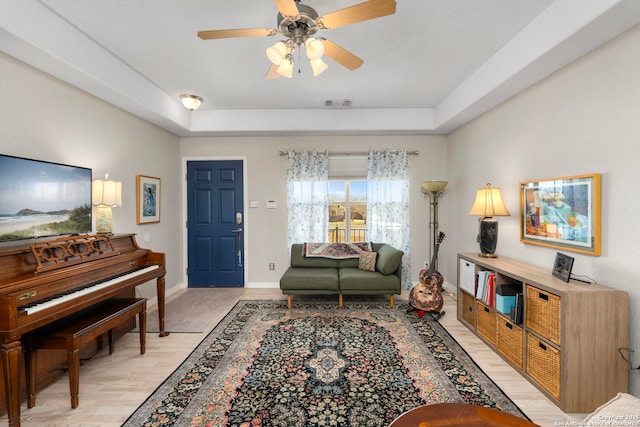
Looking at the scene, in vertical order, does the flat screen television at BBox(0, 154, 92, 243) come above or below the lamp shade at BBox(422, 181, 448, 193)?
below

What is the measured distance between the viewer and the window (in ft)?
15.7

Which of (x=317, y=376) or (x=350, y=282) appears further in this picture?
(x=350, y=282)

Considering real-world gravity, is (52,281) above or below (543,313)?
above

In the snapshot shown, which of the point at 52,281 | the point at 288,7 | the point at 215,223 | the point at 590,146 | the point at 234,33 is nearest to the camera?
the point at 288,7

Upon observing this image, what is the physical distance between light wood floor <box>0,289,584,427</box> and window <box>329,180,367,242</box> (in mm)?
2113

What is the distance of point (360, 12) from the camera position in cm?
161

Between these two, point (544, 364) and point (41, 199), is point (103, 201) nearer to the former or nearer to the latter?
point (41, 199)

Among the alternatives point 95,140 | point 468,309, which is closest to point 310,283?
point 468,309

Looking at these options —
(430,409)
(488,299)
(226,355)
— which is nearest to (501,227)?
(488,299)

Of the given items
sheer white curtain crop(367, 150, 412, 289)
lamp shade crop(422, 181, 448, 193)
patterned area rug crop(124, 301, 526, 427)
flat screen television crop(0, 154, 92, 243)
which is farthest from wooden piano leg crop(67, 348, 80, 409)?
lamp shade crop(422, 181, 448, 193)

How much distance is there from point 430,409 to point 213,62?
3254mm

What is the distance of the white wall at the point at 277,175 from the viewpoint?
4.71 metres

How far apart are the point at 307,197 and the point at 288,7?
10.5 ft

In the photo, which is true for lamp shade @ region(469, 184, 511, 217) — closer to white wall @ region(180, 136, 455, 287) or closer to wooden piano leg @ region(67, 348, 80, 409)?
white wall @ region(180, 136, 455, 287)
